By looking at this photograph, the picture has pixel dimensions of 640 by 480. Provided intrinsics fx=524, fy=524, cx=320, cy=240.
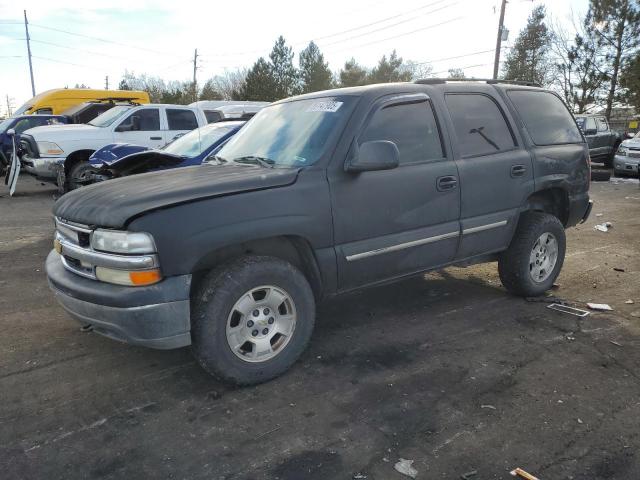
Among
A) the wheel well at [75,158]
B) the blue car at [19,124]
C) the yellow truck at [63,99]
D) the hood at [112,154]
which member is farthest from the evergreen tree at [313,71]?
the hood at [112,154]

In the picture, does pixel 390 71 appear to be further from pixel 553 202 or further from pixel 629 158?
pixel 553 202

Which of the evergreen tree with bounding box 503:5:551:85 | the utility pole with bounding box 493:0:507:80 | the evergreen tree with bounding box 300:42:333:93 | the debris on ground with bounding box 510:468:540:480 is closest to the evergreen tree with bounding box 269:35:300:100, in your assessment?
the evergreen tree with bounding box 300:42:333:93

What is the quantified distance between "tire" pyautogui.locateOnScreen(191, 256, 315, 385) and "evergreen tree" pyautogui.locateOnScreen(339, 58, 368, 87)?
49668 mm

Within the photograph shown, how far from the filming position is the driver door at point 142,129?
1178 cm

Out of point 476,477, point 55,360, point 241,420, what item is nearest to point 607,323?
point 476,477

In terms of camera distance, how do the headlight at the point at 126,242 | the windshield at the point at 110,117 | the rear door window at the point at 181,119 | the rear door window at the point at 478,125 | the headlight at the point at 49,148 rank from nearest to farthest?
the headlight at the point at 126,242 → the rear door window at the point at 478,125 → the headlight at the point at 49,148 → the windshield at the point at 110,117 → the rear door window at the point at 181,119

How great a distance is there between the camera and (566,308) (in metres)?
4.77

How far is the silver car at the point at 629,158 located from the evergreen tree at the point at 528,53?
30535 mm

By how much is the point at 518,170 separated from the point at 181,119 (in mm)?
9647

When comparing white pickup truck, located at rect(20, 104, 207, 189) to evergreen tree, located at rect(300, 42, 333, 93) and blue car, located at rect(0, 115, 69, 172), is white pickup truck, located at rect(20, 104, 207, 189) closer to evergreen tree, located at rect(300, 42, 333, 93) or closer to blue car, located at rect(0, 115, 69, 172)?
blue car, located at rect(0, 115, 69, 172)

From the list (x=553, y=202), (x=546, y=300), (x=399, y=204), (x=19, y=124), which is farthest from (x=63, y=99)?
(x=546, y=300)

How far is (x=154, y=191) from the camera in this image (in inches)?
126

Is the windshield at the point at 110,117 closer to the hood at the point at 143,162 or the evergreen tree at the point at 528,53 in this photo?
the hood at the point at 143,162

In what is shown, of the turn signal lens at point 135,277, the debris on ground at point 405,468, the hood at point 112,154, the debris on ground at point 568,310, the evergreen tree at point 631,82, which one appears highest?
the evergreen tree at point 631,82
